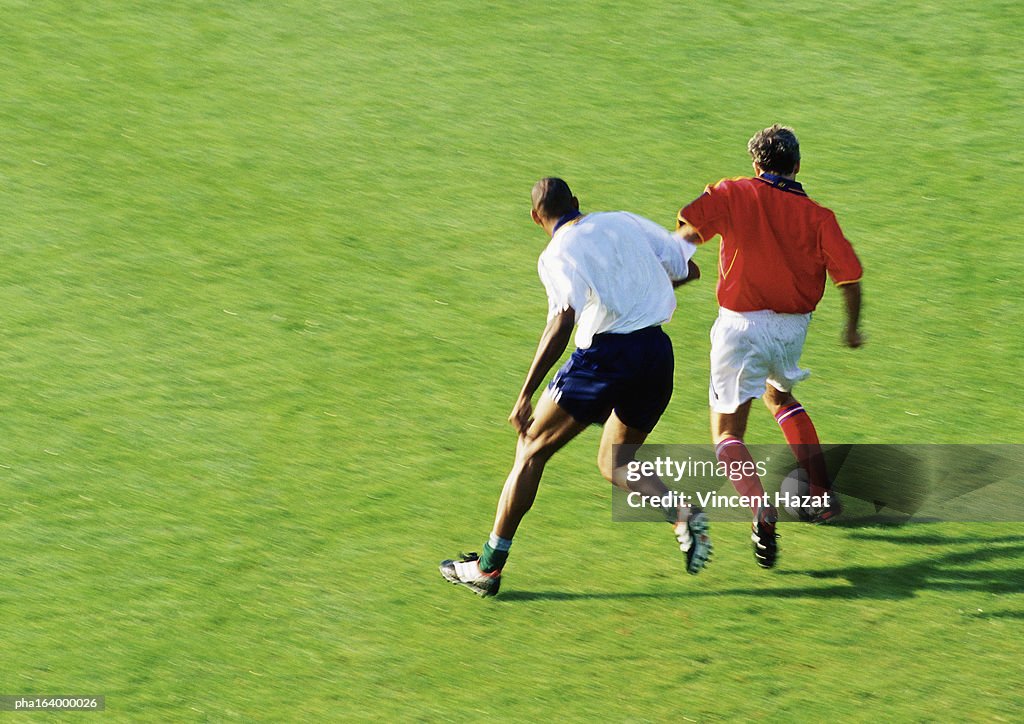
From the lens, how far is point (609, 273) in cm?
650

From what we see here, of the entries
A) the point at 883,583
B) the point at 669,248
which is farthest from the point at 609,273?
the point at 883,583

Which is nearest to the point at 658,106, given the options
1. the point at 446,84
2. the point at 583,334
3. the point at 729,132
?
the point at 729,132

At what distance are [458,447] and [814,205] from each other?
2644mm

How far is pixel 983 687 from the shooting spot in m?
6.14

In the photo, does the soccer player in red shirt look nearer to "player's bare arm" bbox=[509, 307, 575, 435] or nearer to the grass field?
the grass field

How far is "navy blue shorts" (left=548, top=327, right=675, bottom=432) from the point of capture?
6621 mm

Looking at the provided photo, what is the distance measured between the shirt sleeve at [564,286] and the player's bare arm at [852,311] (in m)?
1.39

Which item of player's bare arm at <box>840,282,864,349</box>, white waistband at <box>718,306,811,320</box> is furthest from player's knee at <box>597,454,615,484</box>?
player's bare arm at <box>840,282,864,349</box>

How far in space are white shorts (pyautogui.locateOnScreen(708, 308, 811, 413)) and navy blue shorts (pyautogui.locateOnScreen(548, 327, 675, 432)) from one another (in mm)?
536

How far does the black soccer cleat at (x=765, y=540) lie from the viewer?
22.7 feet

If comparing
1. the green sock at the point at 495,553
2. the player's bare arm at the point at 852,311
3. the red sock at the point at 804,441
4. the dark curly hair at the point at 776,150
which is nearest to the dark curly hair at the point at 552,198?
the dark curly hair at the point at 776,150

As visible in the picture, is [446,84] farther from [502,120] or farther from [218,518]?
[218,518]

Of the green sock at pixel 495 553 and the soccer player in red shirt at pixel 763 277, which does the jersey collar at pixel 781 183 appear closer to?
the soccer player in red shirt at pixel 763 277

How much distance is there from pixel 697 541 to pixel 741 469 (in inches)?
17.6
